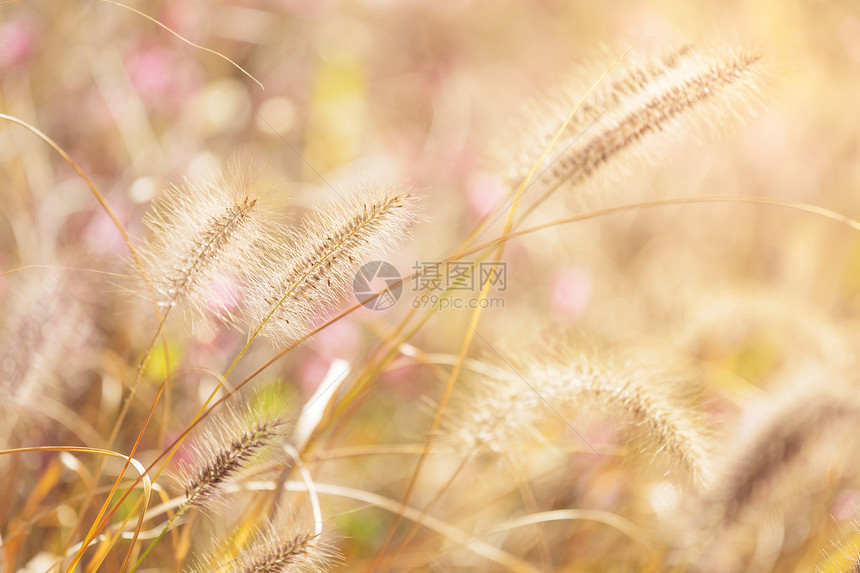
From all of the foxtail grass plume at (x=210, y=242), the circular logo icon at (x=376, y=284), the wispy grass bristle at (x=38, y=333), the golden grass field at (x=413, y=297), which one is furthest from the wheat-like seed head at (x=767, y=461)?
the wispy grass bristle at (x=38, y=333)

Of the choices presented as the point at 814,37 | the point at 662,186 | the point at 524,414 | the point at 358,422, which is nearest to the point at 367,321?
the point at 358,422

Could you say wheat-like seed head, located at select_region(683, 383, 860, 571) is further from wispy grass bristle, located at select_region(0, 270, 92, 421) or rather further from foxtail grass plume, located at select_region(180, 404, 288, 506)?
wispy grass bristle, located at select_region(0, 270, 92, 421)

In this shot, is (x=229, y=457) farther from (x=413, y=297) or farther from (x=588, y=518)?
(x=413, y=297)

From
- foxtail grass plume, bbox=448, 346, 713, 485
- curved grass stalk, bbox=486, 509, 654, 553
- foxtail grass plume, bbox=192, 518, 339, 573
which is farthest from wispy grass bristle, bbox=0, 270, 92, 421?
curved grass stalk, bbox=486, 509, 654, 553

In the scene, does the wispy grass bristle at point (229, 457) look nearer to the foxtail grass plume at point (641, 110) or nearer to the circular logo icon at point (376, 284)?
the circular logo icon at point (376, 284)

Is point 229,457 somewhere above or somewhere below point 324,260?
below

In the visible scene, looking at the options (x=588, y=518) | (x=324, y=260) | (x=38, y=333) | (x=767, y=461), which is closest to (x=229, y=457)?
(x=324, y=260)
